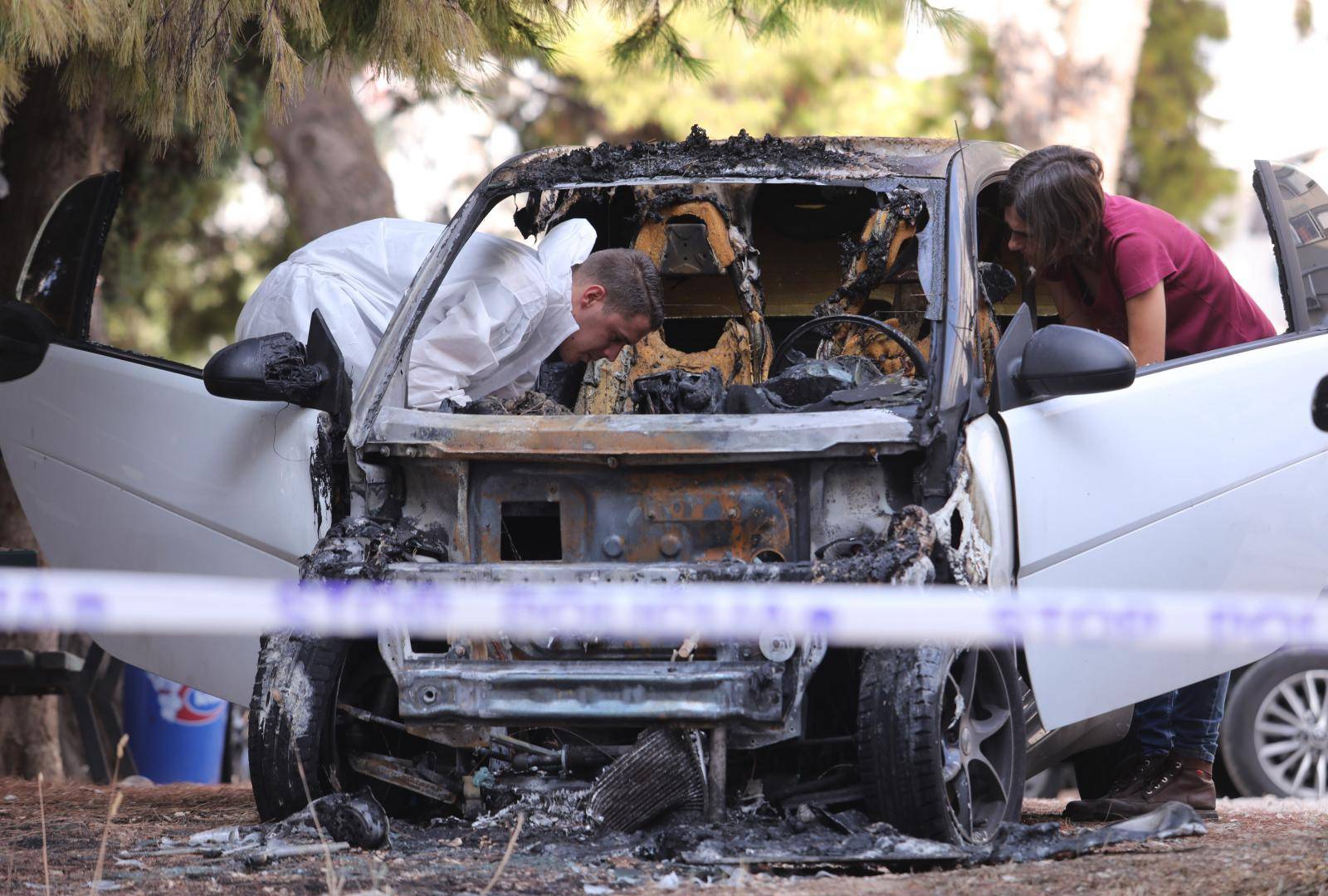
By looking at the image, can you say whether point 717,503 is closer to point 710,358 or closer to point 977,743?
point 977,743

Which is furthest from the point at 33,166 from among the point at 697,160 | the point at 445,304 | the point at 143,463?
the point at 697,160

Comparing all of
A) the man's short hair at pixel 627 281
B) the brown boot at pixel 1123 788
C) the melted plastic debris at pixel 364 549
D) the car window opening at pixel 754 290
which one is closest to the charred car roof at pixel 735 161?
the car window opening at pixel 754 290

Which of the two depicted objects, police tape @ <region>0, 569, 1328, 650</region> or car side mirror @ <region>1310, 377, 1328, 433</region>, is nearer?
police tape @ <region>0, 569, 1328, 650</region>

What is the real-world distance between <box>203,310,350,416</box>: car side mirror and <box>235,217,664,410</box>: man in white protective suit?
0.35m

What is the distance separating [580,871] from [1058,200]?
2684 millimetres

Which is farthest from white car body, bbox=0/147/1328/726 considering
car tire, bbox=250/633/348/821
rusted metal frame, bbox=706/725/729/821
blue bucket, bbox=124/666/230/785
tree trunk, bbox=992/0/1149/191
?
tree trunk, bbox=992/0/1149/191

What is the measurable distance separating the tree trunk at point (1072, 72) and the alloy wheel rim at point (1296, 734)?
815 cm

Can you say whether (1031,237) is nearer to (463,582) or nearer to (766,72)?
(463,582)

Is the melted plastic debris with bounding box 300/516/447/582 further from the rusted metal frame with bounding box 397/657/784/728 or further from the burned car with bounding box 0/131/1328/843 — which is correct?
the rusted metal frame with bounding box 397/657/784/728

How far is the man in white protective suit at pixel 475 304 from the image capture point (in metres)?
5.31

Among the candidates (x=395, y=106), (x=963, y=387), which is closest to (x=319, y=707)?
(x=963, y=387)

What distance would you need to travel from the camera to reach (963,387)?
4.51m

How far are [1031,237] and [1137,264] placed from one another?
345 mm

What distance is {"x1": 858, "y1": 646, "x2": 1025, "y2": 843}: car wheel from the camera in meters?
3.95
